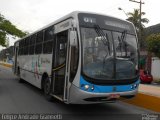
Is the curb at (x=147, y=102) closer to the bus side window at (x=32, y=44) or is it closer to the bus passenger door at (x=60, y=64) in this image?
the bus passenger door at (x=60, y=64)

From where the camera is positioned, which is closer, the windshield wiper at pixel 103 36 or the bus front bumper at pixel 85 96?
the bus front bumper at pixel 85 96

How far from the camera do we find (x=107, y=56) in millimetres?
9195

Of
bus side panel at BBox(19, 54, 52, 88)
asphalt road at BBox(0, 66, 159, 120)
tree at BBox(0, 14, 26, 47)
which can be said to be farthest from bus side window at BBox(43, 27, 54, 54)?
tree at BBox(0, 14, 26, 47)

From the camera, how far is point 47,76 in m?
12.1

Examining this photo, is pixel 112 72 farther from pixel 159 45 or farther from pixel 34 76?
pixel 159 45

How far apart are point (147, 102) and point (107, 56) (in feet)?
9.04

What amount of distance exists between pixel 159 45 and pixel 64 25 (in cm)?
2437

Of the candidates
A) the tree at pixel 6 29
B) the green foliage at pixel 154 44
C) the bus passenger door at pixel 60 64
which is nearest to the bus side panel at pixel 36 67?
the bus passenger door at pixel 60 64

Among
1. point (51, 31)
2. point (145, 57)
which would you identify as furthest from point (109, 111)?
point (145, 57)

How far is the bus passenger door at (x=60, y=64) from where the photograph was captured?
10.2 metres

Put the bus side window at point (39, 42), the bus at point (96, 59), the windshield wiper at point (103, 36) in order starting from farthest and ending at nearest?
the bus side window at point (39, 42), the windshield wiper at point (103, 36), the bus at point (96, 59)

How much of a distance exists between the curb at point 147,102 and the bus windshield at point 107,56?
1355 mm

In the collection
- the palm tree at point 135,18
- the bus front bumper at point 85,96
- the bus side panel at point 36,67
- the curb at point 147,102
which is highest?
the palm tree at point 135,18

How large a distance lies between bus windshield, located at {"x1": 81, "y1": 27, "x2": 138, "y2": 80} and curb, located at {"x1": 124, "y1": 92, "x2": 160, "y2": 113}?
135cm
